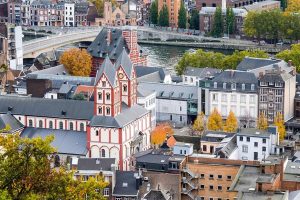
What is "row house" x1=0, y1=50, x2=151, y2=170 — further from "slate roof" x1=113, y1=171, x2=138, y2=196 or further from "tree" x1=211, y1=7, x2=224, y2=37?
"tree" x1=211, y1=7, x2=224, y2=37

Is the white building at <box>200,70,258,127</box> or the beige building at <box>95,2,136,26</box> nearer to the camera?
the white building at <box>200,70,258,127</box>

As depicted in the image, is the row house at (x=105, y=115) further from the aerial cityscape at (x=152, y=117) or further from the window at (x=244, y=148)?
the window at (x=244, y=148)

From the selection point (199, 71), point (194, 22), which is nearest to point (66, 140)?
point (199, 71)

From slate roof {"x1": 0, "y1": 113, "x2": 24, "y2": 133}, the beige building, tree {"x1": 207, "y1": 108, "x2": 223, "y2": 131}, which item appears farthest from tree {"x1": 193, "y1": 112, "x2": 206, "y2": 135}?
the beige building

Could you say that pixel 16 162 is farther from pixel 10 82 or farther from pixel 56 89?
pixel 10 82

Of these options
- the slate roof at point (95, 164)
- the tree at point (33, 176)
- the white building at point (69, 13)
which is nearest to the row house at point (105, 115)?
the slate roof at point (95, 164)

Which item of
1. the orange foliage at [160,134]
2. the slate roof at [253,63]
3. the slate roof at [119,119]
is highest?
the slate roof at [253,63]
